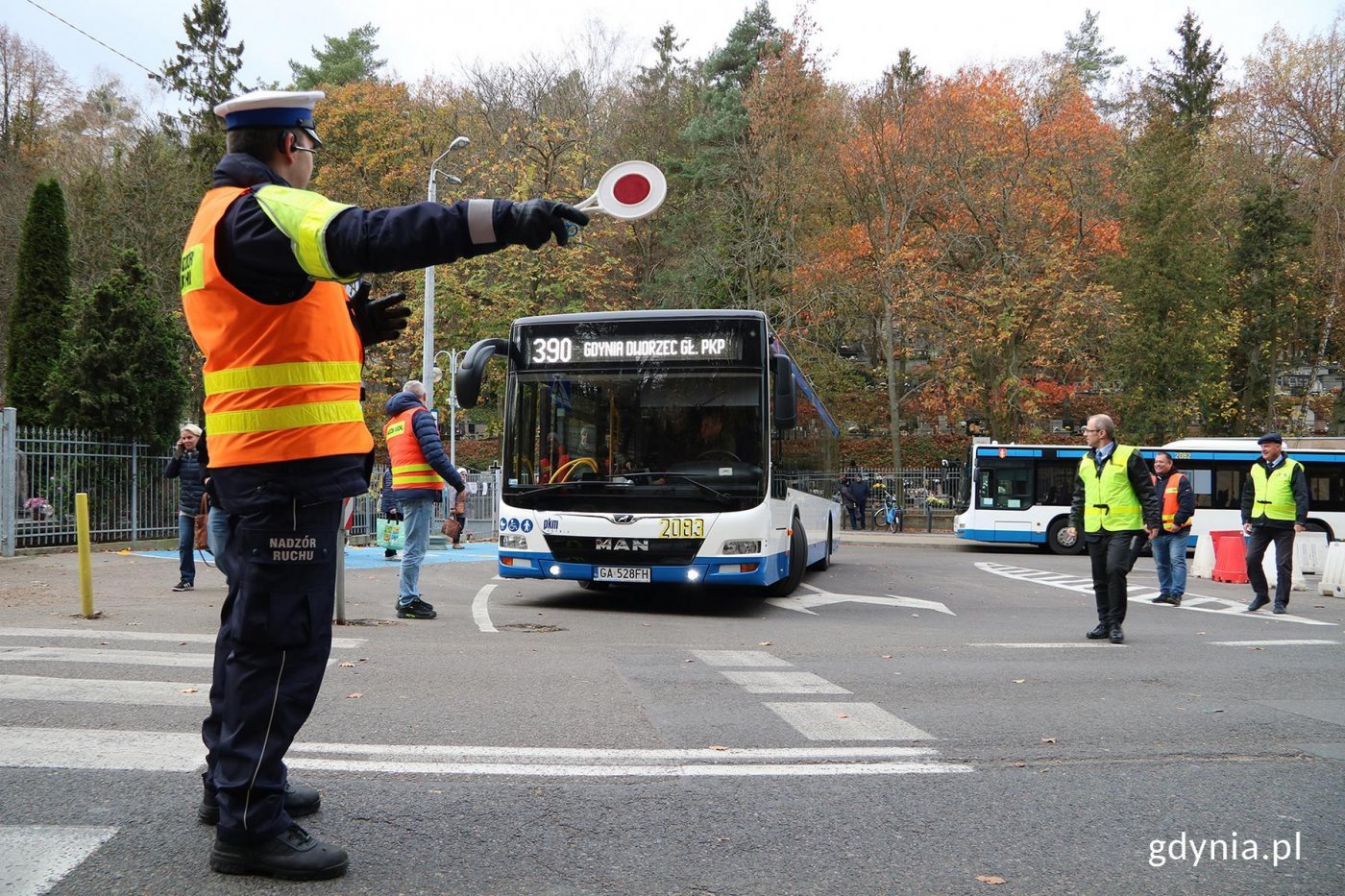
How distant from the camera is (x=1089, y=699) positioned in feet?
21.0

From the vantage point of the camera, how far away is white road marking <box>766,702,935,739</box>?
5191 mm

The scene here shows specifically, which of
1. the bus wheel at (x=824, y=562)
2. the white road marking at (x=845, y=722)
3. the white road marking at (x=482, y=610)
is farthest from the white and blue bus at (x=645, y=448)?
the bus wheel at (x=824, y=562)

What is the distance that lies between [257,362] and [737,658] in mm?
5335

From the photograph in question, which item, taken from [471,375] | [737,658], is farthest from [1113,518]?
[471,375]

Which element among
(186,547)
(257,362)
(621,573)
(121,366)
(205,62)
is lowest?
(621,573)

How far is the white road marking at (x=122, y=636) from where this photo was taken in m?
7.58

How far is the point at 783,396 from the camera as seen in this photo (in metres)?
11.4

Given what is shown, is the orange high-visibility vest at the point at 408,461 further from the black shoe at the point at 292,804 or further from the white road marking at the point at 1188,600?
the white road marking at the point at 1188,600

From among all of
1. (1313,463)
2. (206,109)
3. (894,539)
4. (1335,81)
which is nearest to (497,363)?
(894,539)

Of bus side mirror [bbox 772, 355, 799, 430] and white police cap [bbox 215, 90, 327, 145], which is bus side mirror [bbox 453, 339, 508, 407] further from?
white police cap [bbox 215, 90, 327, 145]

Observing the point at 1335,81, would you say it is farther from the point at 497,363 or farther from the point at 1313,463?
the point at 497,363

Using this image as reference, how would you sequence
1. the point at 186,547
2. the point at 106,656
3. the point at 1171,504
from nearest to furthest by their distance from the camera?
the point at 106,656 < the point at 186,547 < the point at 1171,504

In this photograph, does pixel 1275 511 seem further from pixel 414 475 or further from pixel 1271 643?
pixel 414 475

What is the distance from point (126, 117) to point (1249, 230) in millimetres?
43401
